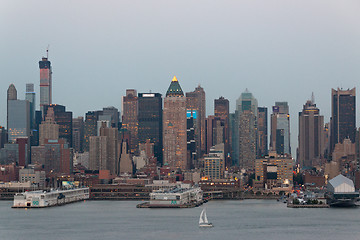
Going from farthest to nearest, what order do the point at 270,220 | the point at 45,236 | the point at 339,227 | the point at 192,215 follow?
1. the point at 192,215
2. the point at 270,220
3. the point at 339,227
4. the point at 45,236

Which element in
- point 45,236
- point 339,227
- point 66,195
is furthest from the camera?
point 66,195

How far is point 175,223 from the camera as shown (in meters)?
130

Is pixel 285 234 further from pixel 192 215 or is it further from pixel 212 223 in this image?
pixel 192 215

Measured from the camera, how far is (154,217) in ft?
471

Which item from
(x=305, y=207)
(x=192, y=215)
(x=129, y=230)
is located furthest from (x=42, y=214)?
(x=305, y=207)

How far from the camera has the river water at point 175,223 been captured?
376 ft

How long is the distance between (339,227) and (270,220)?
16.0m

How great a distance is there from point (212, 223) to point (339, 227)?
1985 cm

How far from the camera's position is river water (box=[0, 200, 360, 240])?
115 meters

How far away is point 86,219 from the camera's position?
5517 inches

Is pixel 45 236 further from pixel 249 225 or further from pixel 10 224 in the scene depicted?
pixel 249 225

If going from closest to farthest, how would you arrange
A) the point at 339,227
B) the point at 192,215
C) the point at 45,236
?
the point at 45,236 < the point at 339,227 < the point at 192,215

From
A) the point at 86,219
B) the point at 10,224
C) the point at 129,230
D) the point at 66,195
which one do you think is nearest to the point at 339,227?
the point at 129,230

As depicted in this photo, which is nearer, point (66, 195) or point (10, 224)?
point (10, 224)
